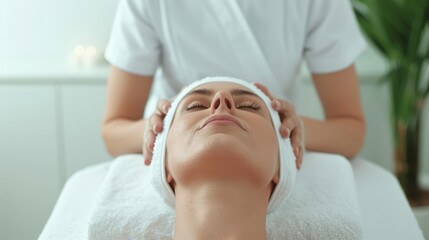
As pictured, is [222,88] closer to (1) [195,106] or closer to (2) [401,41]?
(1) [195,106]

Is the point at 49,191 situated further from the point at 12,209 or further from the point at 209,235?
A: the point at 209,235

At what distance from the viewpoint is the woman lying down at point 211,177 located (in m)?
0.96

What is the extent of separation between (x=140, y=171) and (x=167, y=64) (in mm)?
335

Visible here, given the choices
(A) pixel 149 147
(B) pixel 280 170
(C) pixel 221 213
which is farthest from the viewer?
(A) pixel 149 147

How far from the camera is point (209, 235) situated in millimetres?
940

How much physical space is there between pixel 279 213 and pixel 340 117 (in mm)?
449

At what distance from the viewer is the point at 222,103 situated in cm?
107

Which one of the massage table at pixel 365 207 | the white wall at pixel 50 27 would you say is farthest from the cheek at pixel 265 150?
the white wall at pixel 50 27

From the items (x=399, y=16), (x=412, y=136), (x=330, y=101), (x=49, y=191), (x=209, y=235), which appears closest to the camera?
(x=209, y=235)

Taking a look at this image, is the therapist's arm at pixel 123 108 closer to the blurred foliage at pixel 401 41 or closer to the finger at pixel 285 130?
the finger at pixel 285 130

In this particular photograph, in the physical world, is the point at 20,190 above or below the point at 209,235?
below

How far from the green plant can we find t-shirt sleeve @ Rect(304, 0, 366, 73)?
672mm

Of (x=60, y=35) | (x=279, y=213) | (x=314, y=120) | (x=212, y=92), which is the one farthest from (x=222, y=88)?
(x=60, y=35)

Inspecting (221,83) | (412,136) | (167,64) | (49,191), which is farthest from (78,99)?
(221,83)
